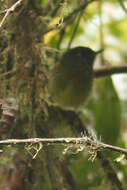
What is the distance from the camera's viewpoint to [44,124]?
3.74 feet

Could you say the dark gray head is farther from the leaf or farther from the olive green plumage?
the leaf

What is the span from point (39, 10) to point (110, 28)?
958 millimetres

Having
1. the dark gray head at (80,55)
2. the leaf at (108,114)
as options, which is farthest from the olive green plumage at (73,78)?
the leaf at (108,114)

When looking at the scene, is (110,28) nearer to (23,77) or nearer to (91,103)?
(91,103)

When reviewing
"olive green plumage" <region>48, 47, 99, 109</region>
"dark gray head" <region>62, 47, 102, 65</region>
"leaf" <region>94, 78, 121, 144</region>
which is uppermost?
"dark gray head" <region>62, 47, 102, 65</region>

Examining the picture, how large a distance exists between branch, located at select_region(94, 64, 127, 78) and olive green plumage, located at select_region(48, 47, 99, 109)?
20 centimetres

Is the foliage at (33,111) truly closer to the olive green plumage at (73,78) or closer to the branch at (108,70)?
the olive green plumage at (73,78)

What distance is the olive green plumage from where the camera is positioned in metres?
1.13

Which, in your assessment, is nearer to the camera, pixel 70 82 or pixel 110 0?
pixel 70 82

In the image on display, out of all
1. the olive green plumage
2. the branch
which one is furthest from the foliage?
the branch

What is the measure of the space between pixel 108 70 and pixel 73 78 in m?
0.28

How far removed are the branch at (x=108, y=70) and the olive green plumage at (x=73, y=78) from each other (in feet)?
0.66

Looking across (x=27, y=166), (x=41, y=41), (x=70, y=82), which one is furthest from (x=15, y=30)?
(x=27, y=166)

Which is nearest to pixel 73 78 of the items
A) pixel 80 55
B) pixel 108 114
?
pixel 80 55
